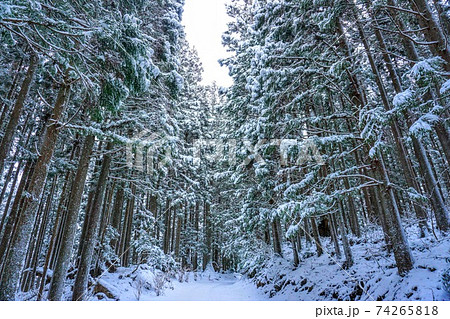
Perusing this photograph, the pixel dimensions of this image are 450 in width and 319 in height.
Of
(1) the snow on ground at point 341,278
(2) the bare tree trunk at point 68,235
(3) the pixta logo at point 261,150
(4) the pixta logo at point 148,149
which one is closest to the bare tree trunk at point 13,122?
(2) the bare tree trunk at point 68,235

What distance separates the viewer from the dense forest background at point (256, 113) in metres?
4.80

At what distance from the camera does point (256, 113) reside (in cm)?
1168

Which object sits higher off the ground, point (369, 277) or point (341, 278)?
point (369, 277)

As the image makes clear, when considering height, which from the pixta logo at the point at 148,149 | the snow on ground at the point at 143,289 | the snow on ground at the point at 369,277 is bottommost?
the snow on ground at the point at 143,289

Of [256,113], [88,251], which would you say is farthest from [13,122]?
[256,113]

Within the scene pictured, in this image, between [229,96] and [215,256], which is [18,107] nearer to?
[229,96]

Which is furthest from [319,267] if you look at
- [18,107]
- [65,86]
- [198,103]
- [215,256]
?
[215,256]

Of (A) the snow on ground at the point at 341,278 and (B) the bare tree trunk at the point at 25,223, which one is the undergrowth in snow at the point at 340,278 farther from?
(B) the bare tree trunk at the point at 25,223

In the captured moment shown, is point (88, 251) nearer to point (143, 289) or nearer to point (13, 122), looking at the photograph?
point (143, 289)

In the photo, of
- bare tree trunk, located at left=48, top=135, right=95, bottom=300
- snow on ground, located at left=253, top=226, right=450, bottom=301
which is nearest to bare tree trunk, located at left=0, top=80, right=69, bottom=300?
bare tree trunk, located at left=48, top=135, right=95, bottom=300

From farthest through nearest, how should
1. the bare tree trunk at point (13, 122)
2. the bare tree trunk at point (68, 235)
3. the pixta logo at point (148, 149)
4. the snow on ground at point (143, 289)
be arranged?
the snow on ground at point (143, 289)
the bare tree trunk at point (13, 122)
the pixta logo at point (148, 149)
the bare tree trunk at point (68, 235)

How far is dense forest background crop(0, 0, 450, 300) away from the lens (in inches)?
189
